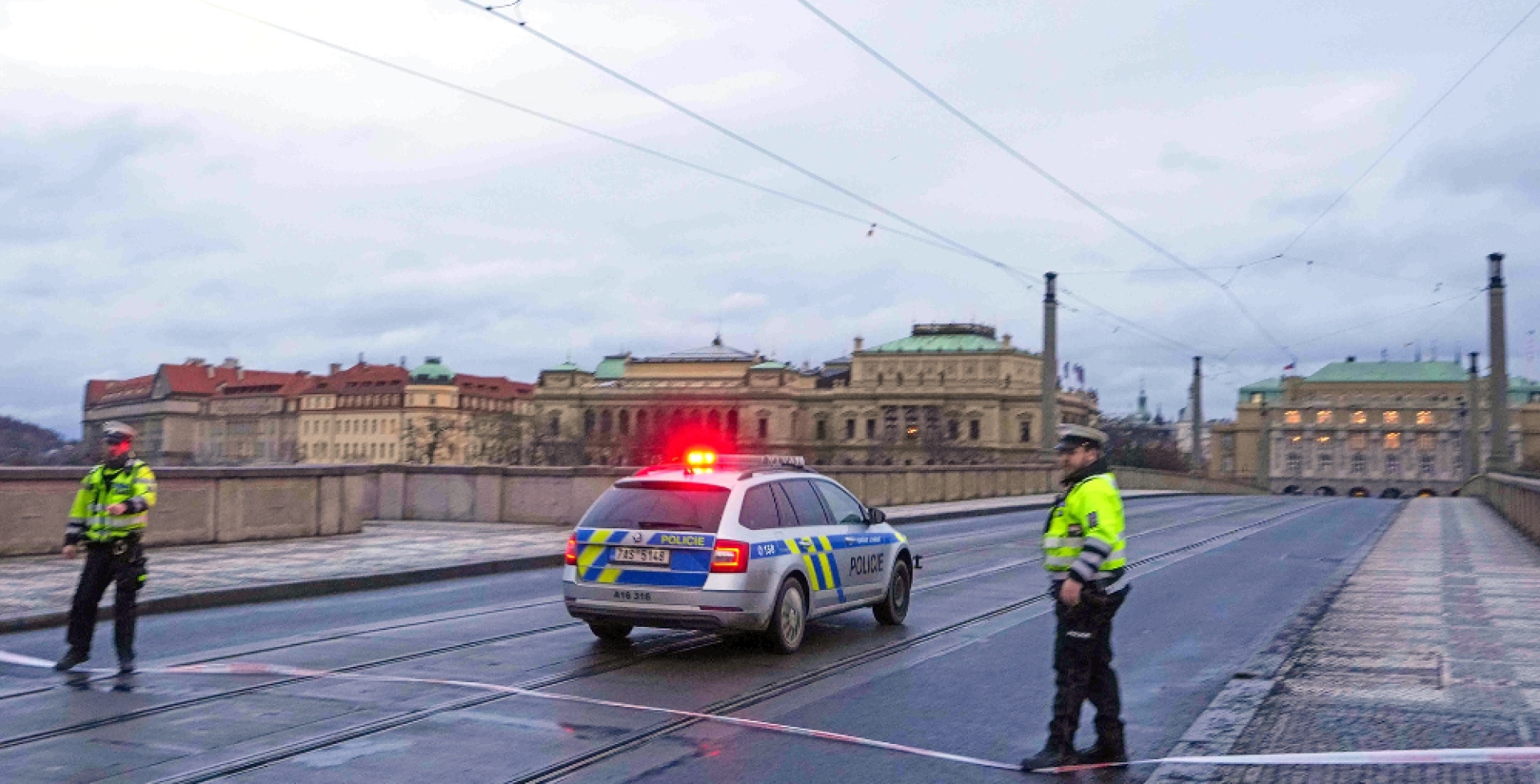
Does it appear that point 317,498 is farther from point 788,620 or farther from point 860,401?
point 860,401

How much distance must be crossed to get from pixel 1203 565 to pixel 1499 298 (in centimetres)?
3189

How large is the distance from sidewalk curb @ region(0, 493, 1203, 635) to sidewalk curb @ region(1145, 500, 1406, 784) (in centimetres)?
184

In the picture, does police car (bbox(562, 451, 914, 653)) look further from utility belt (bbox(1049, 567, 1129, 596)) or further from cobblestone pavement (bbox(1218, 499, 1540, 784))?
utility belt (bbox(1049, 567, 1129, 596))

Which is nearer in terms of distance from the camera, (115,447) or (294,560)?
(115,447)

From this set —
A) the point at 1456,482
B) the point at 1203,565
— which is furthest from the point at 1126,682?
the point at 1456,482

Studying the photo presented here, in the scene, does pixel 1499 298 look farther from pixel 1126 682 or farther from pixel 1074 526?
pixel 1074 526

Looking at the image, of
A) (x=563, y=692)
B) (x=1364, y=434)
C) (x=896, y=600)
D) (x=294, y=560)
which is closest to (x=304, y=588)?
(x=294, y=560)

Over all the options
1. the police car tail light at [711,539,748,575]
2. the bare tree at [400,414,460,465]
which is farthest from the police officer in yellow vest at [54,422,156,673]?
the bare tree at [400,414,460,465]

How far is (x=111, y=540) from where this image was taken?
958 centimetres

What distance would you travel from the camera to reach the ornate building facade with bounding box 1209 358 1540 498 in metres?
164

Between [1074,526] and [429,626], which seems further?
[429,626]

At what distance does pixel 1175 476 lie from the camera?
87.8 metres

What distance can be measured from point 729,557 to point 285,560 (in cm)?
969

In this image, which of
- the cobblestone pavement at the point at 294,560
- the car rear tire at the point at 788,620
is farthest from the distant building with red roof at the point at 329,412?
the car rear tire at the point at 788,620
